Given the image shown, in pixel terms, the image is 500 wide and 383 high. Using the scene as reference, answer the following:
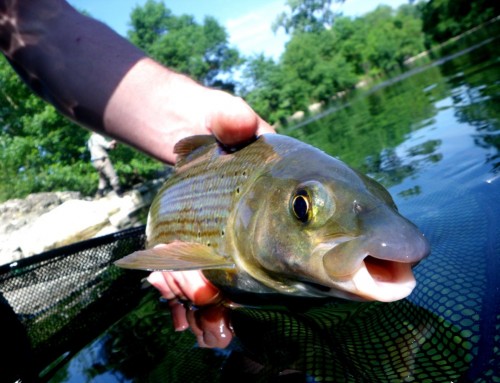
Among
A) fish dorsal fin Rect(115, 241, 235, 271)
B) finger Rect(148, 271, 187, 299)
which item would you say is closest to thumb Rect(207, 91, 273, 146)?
fish dorsal fin Rect(115, 241, 235, 271)

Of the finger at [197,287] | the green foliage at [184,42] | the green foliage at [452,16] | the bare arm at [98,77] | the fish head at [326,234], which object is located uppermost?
the green foliage at [184,42]

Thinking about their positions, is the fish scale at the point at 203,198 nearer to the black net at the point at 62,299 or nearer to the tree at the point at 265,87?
the black net at the point at 62,299

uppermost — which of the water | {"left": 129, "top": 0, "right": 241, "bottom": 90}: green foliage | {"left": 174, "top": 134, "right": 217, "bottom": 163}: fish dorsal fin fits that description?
{"left": 129, "top": 0, "right": 241, "bottom": 90}: green foliage

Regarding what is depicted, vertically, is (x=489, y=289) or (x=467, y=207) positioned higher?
(x=489, y=289)

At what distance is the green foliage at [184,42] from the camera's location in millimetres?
48031

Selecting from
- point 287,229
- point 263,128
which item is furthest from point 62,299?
point 287,229

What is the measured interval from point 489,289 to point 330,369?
2.12ft

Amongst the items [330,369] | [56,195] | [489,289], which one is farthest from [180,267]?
[56,195]

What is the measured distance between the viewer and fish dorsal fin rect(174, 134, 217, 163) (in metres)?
2.59

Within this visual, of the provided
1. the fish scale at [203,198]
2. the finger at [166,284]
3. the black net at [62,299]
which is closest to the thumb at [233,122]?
the fish scale at [203,198]

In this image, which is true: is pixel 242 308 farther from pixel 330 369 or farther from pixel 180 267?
pixel 330 369

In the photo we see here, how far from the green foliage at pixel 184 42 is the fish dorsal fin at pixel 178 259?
47.6 meters

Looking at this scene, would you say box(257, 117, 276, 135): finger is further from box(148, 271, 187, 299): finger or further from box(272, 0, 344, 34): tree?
box(272, 0, 344, 34): tree

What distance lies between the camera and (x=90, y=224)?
978 cm
